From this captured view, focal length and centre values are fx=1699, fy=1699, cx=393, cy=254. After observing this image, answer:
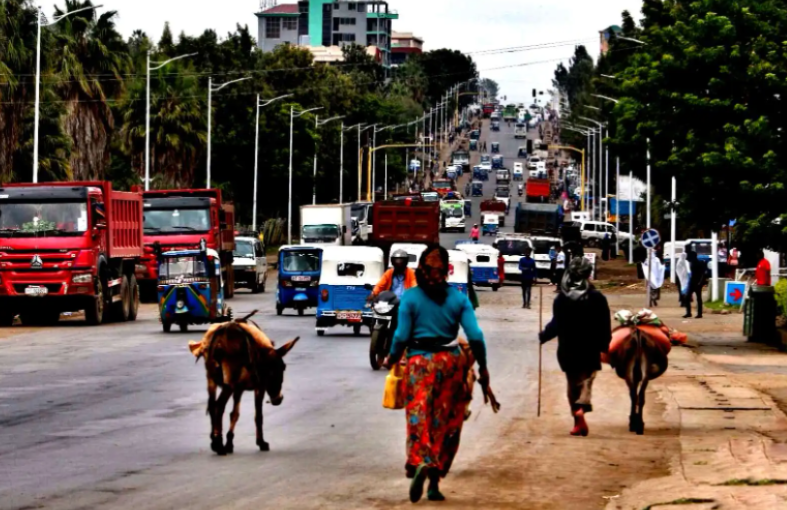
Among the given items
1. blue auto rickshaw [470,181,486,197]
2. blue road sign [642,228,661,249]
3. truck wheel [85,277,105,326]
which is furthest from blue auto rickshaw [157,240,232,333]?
blue auto rickshaw [470,181,486,197]

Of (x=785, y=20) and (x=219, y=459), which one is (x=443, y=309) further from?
(x=785, y=20)

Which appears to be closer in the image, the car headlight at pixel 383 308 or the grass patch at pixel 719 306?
the car headlight at pixel 383 308

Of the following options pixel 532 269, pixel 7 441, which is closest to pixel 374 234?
pixel 532 269

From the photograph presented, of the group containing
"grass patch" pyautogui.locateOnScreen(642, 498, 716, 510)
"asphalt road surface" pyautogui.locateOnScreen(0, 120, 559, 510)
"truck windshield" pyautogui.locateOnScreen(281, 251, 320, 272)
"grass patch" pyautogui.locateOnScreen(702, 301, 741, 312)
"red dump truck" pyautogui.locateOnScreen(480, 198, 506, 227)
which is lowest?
"grass patch" pyautogui.locateOnScreen(702, 301, 741, 312)

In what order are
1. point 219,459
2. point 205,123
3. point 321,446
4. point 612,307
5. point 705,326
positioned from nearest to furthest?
1. point 219,459
2. point 321,446
3. point 705,326
4. point 612,307
5. point 205,123

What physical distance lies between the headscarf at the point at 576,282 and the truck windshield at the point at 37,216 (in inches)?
920

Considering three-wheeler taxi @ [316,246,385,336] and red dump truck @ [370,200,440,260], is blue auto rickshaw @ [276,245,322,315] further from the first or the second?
red dump truck @ [370,200,440,260]

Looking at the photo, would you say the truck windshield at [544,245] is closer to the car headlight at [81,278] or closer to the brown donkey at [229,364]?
the car headlight at [81,278]

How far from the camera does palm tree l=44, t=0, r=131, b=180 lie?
71625 mm

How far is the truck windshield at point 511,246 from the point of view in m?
68.4

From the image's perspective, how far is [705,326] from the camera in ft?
134

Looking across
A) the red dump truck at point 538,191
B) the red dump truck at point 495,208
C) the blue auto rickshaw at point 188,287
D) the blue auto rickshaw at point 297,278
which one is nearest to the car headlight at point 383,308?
the blue auto rickshaw at point 188,287

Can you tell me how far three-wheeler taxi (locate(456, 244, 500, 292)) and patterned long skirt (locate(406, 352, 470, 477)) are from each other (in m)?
50.3

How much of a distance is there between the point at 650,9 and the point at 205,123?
3543cm
